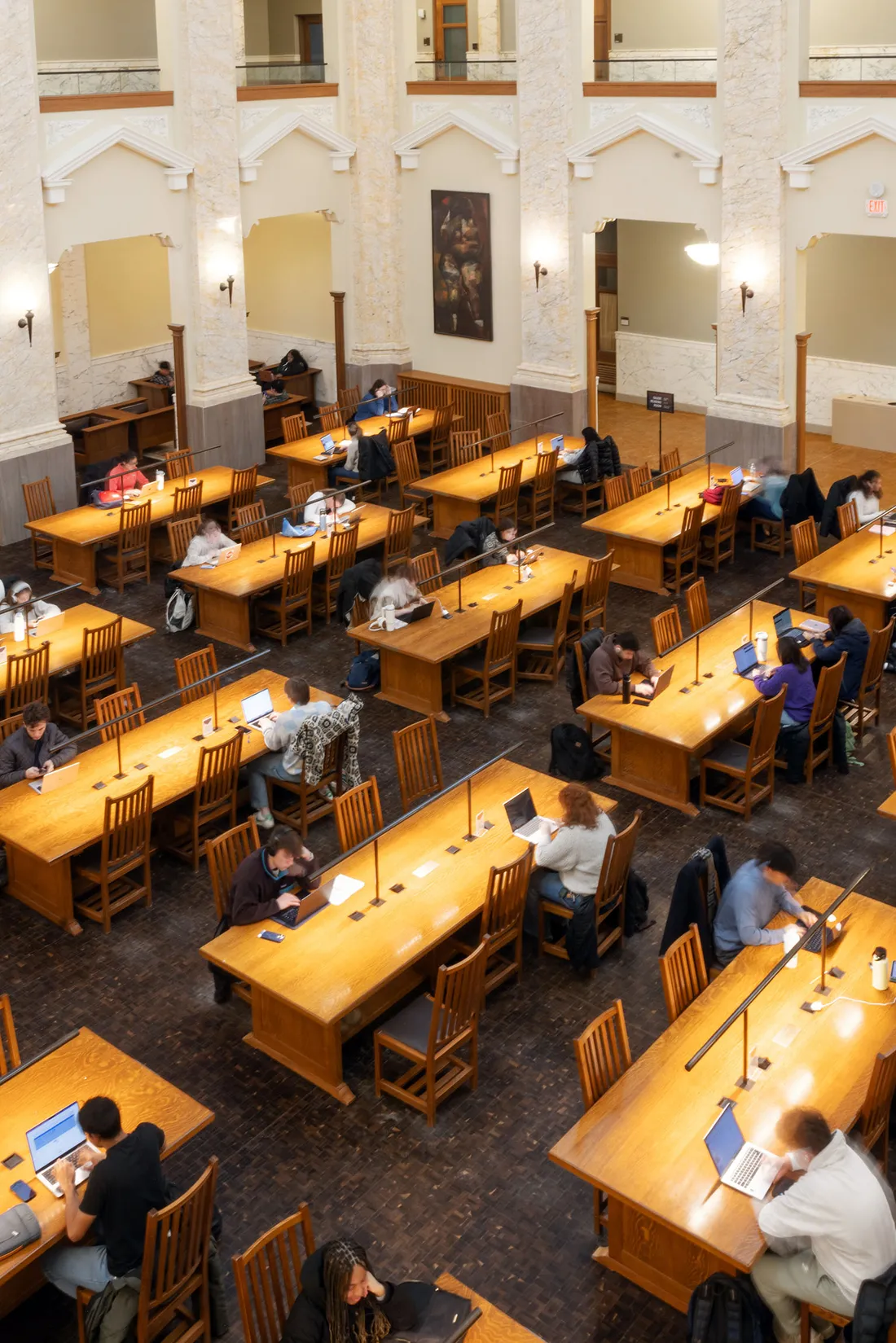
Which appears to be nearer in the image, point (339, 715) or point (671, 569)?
point (339, 715)

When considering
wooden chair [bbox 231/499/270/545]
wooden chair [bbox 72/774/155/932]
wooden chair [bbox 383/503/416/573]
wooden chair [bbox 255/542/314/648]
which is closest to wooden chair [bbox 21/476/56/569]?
wooden chair [bbox 231/499/270/545]

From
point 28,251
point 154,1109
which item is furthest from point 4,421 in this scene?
point 154,1109

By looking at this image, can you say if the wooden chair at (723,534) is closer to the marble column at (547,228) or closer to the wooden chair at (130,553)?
the marble column at (547,228)

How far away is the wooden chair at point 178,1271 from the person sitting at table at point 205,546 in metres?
7.70

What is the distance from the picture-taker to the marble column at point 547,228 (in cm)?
1631

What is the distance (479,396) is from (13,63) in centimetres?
654

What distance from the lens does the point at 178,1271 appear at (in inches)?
227

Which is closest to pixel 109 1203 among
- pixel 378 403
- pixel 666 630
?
pixel 666 630

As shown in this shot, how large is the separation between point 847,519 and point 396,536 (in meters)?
4.09

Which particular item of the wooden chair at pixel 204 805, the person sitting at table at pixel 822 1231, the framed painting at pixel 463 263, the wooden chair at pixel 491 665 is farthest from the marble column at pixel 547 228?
the person sitting at table at pixel 822 1231

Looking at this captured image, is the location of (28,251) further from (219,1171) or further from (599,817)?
(219,1171)

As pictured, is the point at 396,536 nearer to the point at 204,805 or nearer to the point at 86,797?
the point at 204,805

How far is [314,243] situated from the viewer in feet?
66.1

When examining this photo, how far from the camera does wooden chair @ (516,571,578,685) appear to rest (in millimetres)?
11891
